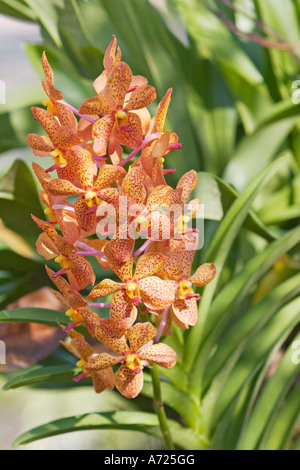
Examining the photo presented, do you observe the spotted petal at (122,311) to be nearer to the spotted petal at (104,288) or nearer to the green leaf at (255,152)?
the spotted petal at (104,288)

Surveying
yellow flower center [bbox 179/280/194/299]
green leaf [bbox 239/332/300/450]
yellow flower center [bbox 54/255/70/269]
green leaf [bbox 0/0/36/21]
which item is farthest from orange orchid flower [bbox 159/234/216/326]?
green leaf [bbox 0/0/36/21]

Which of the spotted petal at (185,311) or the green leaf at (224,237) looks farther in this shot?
the green leaf at (224,237)

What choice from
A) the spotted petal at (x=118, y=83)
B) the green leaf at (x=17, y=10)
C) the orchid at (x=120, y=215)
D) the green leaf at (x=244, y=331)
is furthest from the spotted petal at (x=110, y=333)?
the green leaf at (x=17, y=10)

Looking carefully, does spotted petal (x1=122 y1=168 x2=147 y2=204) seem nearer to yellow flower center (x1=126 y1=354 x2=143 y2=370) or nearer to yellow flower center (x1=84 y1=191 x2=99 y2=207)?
yellow flower center (x1=84 y1=191 x2=99 y2=207)

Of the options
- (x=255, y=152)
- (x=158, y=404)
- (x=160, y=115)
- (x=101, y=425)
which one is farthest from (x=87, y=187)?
(x=255, y=152)

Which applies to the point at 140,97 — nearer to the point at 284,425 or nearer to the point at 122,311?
the point at 122,311
